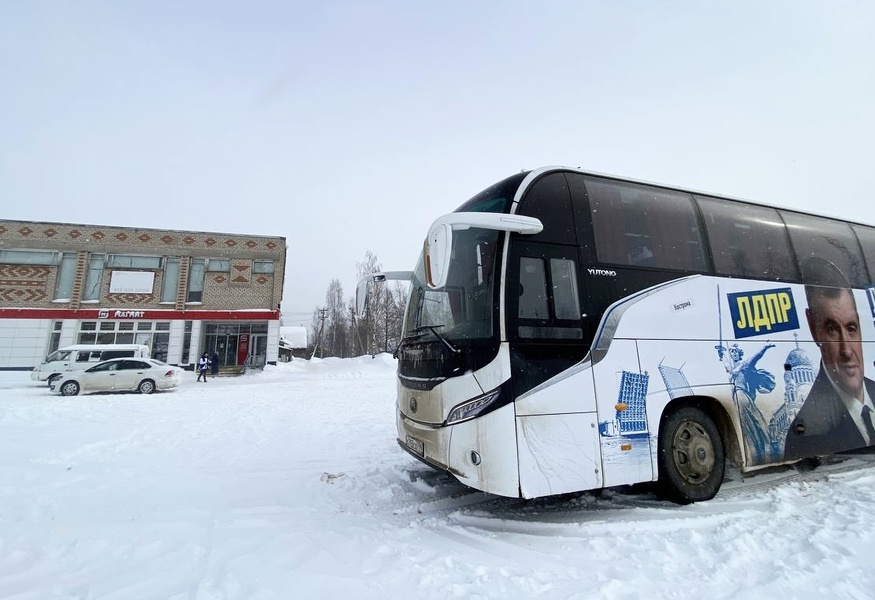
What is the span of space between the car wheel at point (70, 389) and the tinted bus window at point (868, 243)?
79.7 ft

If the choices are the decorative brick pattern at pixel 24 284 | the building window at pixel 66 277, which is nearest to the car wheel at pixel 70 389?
the building window at pixel 66 277

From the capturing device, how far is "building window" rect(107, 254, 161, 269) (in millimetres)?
28078

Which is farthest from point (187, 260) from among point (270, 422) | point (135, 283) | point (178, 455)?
point (178, 455)

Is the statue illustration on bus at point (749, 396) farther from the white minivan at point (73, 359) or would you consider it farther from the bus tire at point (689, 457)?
the white minivan at point (73, 359)

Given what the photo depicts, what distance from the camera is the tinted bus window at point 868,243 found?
6270 millimetres

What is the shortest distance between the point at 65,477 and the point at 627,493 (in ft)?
23.8

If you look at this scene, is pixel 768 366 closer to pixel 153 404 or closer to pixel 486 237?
pixel 486 237

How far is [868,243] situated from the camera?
6.48m

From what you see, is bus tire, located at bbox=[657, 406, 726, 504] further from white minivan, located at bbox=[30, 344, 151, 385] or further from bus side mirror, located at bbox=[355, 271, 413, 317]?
white minivan, located at bbox=[30, 344, 151, 385]

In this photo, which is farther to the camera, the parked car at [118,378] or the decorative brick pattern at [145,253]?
the decorative brick pattern at [145,253]

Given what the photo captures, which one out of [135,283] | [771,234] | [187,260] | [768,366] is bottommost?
[768,366]

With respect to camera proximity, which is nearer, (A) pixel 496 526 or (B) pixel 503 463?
(B) pixel 503 463

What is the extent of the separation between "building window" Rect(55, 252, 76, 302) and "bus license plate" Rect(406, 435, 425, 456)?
33.1 m

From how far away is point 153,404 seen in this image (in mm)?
13195
